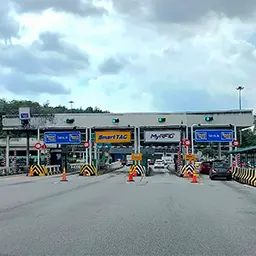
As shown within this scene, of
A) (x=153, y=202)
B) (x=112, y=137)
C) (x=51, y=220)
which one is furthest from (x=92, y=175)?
(x=51, y=220)

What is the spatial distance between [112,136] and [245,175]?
726 inches

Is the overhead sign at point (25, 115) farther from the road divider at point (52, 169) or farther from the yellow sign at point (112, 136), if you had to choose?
the yellow sign at point (112, 136)

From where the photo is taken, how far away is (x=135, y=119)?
156 feet

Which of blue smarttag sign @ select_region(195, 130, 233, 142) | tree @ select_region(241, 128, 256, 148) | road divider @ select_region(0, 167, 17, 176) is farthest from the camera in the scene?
tree @ select_region(241, 128, 256, 148)

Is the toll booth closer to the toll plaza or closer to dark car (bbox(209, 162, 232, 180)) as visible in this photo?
the toll plaza

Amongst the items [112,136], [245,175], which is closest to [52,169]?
[112,136]

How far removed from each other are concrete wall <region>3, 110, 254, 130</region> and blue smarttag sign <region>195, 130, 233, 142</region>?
1683 millimetres

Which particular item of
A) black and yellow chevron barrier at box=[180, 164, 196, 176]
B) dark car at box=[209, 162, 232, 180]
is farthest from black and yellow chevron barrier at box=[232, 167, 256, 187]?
black and yellow chevron barrier at box=[180, 164, 196, 176]

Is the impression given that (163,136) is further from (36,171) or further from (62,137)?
(36,171)

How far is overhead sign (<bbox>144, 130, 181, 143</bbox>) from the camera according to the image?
Answer: 4612 cm

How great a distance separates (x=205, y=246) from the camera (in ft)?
28.3

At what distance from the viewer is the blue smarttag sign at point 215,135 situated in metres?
45.1

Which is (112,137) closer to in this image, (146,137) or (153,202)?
(146,137)

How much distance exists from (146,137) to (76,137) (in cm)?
715
